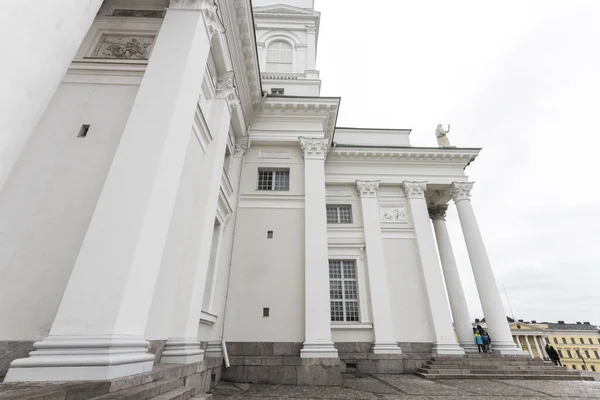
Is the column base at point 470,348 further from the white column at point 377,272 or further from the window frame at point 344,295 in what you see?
the window frame at point 344,295

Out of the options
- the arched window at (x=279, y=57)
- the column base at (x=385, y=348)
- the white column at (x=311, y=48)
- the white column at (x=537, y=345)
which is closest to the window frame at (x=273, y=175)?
Result: the white column at (x=311, y=48)

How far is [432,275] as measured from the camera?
1255cm

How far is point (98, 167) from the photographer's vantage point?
Answer: 15.8 feet

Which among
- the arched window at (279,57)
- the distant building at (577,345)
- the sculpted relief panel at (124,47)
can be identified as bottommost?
the distant building at (577,345)

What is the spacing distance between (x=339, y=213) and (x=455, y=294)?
7.36 m

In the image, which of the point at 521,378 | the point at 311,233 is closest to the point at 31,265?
the point at 311,233

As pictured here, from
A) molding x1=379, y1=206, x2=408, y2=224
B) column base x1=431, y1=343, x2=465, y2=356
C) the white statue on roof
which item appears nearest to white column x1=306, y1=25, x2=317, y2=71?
the white statue on roof

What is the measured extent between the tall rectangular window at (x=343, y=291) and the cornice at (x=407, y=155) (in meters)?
5.63

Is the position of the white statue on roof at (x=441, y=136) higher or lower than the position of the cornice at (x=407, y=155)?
higher

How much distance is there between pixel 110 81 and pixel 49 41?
3291mm

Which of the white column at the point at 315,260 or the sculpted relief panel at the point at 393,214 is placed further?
the sculpted relief panel at the point at 393,214

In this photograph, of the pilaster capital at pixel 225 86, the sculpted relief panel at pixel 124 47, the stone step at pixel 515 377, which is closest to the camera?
the sculpted relief panel at pixel 124 47

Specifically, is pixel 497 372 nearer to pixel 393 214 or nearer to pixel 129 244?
pixel 393 214

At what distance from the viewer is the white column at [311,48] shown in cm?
1584
